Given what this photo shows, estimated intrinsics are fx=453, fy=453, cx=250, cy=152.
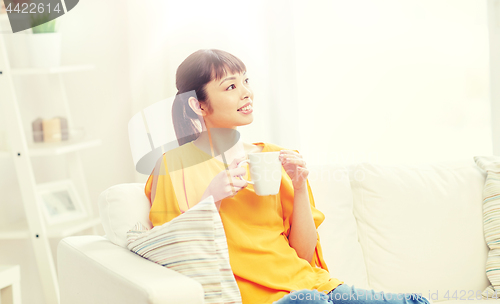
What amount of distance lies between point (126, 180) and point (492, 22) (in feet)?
5.65

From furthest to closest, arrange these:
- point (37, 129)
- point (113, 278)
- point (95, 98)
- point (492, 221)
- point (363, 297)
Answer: point (95, 98), point (37, 129), point (492, 221), point (363, 297), point (113, 278)

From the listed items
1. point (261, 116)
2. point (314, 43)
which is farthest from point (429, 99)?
point (261, 116)

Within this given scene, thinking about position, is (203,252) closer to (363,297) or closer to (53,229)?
(363,297)

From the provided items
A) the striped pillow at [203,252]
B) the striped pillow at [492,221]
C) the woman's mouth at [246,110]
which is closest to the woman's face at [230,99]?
the woman's mouth at [246,110]

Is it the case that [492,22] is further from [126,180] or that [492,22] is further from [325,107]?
[126,180]

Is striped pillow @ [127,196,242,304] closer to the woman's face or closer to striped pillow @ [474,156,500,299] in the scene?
the woman's face

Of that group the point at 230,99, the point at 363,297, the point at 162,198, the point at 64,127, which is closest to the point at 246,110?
the point at 230,99

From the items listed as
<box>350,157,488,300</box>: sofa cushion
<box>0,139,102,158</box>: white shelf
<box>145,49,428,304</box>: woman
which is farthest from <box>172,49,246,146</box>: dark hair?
<box>0,139,102,158</box>: white shelf

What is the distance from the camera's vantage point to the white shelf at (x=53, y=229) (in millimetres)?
1614

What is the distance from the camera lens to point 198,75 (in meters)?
1.07

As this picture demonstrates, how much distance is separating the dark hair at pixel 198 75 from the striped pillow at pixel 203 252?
0.25m

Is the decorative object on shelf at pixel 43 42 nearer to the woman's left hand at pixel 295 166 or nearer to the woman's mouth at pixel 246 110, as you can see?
the woman's mouth at pixel 246 110

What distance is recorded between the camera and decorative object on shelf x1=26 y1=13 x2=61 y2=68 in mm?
1676

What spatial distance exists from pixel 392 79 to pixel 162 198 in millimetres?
1305
